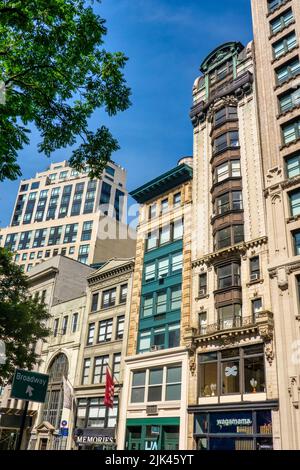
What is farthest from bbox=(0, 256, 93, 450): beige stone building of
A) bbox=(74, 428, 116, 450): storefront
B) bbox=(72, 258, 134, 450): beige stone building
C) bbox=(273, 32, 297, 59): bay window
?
bbox=(273, 32, 297, 59): bay window

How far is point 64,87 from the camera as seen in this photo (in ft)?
41.3

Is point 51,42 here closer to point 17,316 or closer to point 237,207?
point 17,316

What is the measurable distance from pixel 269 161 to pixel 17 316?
75.7 ft

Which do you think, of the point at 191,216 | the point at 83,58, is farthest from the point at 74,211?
the point at 83,58

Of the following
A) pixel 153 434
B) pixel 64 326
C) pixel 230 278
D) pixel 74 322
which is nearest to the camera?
pixel 153 434

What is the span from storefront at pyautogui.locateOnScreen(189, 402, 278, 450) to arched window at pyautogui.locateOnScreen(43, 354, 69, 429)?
17432mm

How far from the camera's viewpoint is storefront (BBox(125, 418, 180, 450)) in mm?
31219

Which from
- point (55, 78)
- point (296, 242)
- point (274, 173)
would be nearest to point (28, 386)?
point (55, 78)

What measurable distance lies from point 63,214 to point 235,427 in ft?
277

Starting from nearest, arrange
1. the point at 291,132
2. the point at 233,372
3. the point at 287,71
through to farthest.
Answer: the point at 233,372, the point at 291,132, the point at 287,71

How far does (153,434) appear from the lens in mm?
32219

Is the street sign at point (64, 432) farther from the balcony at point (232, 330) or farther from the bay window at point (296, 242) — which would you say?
the bay window at point (296, 242)

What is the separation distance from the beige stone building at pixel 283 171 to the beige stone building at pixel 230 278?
0.84m

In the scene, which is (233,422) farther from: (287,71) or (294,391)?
(287,71)
